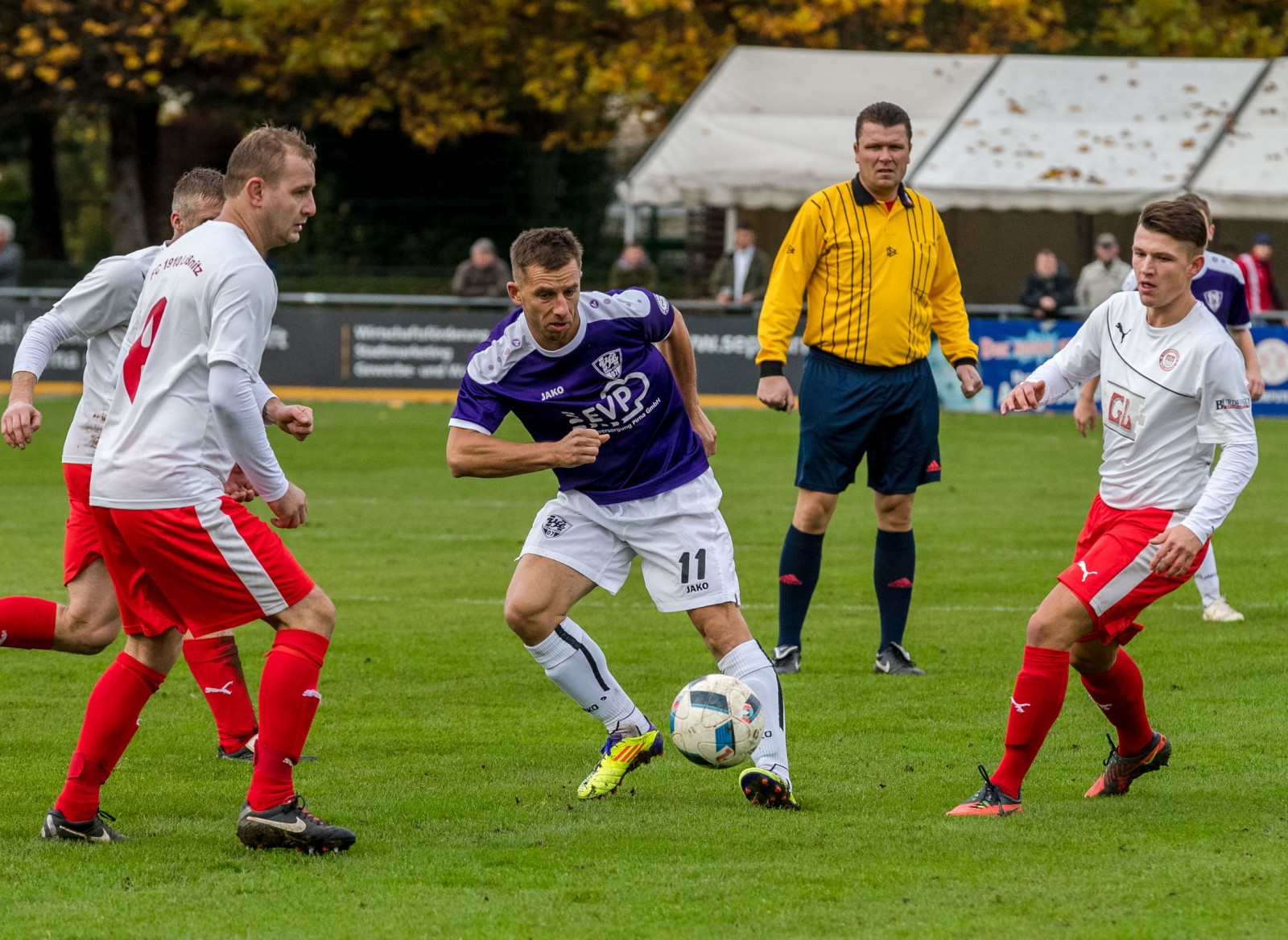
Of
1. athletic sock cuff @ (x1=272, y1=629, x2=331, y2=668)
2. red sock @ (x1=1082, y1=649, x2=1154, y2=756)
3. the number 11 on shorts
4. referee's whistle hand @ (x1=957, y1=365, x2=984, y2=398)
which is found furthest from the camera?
referee's whistle hand @ (x1=957, y1=365, x2=984, y2=398)

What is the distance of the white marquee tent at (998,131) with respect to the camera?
24750 millimetres

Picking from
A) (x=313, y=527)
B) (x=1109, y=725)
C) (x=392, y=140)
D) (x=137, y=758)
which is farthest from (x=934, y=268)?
(x=392, y=140)

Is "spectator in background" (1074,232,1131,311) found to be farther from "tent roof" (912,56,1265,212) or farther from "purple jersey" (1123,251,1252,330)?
"purple jersey" (1123,251,1252,330)

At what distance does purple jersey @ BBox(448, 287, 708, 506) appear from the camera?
19.4ft

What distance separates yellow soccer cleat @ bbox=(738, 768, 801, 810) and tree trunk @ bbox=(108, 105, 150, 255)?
86.6 ft

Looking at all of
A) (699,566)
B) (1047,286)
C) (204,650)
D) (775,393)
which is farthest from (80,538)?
(1047,286)

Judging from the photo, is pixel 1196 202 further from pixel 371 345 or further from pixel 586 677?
pixel 371 345

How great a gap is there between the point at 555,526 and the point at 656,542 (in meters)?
0.35

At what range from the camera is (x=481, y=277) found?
23.0 metres

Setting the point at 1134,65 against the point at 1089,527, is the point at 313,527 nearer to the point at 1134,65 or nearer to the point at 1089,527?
the point at 1089,527

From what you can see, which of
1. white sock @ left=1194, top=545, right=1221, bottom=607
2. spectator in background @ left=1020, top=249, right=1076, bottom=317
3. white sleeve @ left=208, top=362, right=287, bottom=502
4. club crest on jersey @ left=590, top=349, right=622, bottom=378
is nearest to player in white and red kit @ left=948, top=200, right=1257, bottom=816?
club crest on jersey @ left=590, top=349, right=622, bottom=378

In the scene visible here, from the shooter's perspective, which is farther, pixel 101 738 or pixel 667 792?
pixel 667 792

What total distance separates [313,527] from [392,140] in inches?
864

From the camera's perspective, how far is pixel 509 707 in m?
7.44
